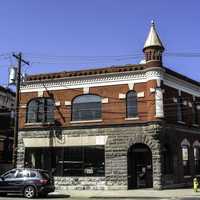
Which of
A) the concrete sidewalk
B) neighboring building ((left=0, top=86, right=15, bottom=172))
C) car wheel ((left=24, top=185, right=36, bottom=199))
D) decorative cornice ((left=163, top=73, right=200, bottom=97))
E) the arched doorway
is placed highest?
decorative cornice ((left=163, top=73, right=200, bottom=97))

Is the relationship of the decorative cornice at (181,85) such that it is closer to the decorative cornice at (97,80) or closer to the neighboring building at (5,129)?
the decorative cornice at (97,80)

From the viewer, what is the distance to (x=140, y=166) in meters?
33.9

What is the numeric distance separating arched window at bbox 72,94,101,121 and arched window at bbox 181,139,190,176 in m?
7.42

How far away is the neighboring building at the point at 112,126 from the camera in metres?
32.8

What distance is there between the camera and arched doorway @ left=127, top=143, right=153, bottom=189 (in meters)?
33.3

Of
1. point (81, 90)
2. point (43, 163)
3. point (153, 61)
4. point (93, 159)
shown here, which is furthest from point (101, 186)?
point (153, 61)

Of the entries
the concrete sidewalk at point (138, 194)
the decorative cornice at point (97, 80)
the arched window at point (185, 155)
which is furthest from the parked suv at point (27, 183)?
the arched window at point (185, 155)

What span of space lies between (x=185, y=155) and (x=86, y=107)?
29.8ft

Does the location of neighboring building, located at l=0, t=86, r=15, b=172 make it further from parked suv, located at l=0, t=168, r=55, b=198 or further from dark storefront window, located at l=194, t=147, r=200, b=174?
dark storefront window, located at l=194, t=147, r=200, b=174

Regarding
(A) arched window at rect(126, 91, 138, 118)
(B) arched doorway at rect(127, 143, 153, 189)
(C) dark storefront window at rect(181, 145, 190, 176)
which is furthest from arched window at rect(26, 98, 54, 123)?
(C) dark storefront window at rect(181, 145, 190, 176)

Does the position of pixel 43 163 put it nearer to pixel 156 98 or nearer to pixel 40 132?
pixel 40 132

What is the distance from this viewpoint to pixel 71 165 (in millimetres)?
34656

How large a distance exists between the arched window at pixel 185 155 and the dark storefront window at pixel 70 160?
684 centimetres

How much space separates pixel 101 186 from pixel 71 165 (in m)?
3.15
